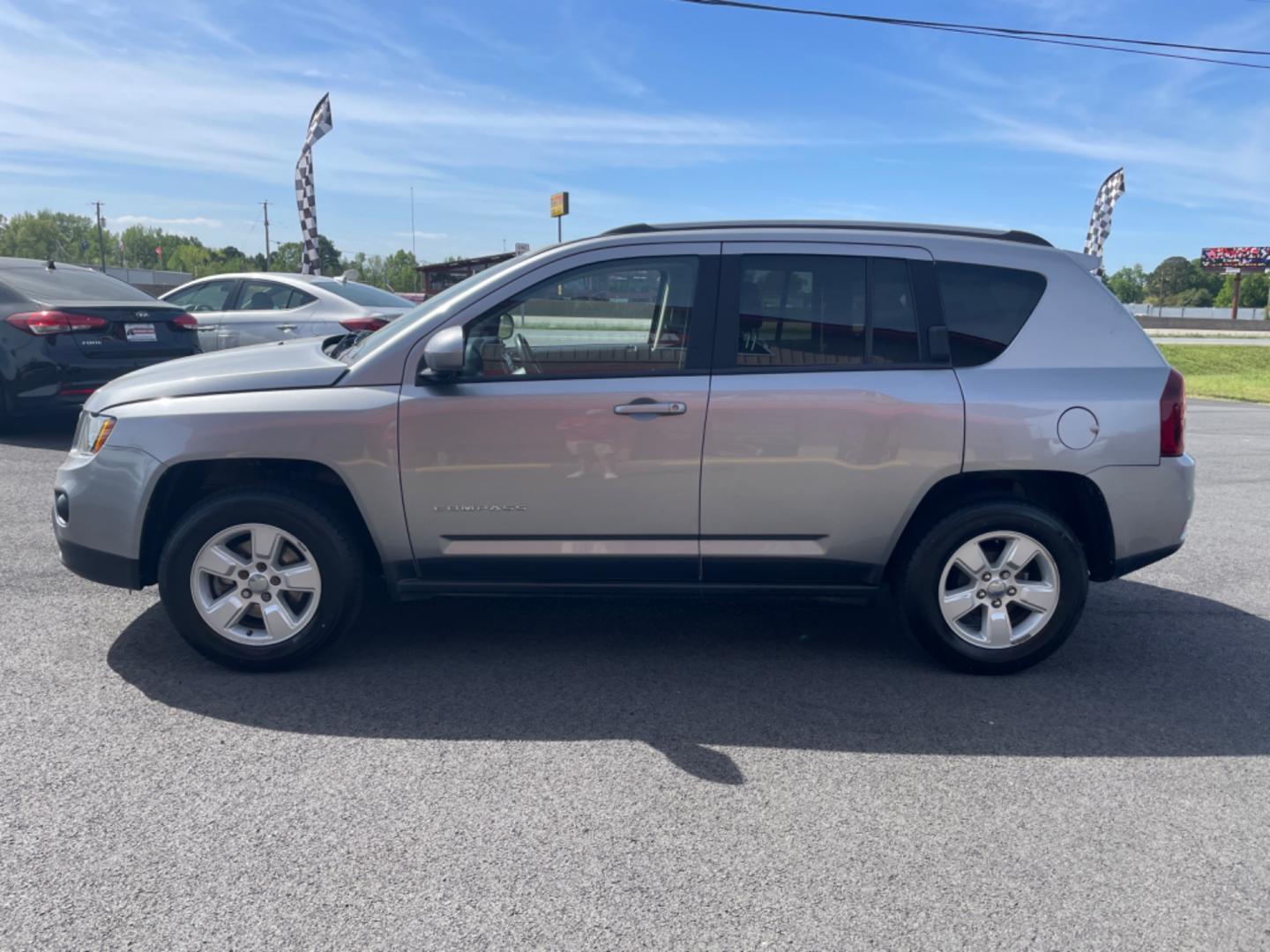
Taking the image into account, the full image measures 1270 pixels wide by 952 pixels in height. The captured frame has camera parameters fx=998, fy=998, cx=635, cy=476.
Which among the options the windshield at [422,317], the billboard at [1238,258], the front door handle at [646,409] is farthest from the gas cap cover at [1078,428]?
the billboard at [1238,258]

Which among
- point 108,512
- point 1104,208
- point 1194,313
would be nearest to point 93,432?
point 108,512

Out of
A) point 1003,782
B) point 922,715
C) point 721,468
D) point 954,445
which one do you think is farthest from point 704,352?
point 1003,782

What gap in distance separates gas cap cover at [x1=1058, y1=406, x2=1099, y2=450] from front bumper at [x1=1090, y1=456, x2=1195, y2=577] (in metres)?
0.15

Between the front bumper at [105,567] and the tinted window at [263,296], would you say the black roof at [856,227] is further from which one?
the tinted window at [263,296]

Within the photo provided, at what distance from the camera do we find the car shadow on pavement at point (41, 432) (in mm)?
9125

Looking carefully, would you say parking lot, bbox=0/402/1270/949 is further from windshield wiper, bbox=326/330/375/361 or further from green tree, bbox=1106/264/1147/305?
green tree, bbox=1106/264/1147/305

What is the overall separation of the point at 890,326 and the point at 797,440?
25.8 inches

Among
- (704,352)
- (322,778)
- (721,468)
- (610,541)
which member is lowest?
(322,778)

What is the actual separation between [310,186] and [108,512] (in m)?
18.9

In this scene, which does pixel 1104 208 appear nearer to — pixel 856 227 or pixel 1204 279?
pixel 856 227

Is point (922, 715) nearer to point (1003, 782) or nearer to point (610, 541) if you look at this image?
point (1003, 782)

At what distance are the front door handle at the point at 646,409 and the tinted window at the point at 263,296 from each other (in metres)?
8.27

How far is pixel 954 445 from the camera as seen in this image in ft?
13.4

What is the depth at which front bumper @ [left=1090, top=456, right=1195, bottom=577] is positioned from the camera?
4.16 meters
